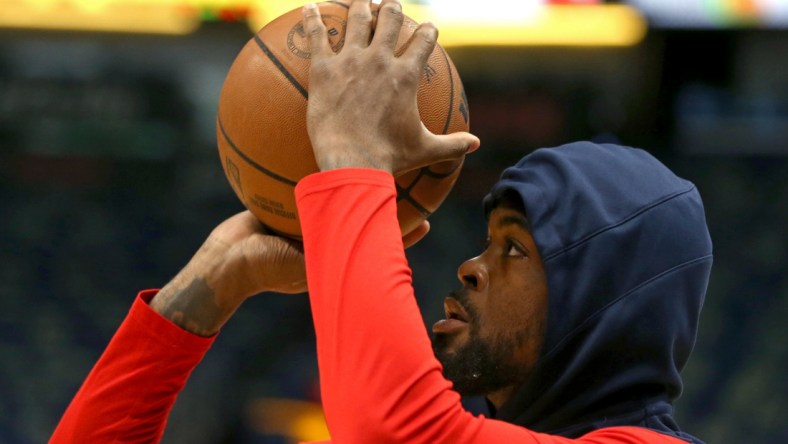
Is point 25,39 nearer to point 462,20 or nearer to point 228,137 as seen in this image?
point 462,20

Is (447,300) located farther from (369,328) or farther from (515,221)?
(369,328)

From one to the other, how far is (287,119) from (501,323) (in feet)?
1.62

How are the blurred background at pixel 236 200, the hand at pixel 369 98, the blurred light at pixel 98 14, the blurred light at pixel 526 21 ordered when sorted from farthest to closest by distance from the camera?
the blurred background at pixel 236 200, the blurred light at pixel 98 14, the blurred light at pixel 526 21, the hand at pixel 369 98

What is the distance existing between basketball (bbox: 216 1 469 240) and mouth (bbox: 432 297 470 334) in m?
0.15

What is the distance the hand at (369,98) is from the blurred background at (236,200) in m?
5.83

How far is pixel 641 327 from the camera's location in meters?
1.79

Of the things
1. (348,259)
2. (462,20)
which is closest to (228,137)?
(348,259)

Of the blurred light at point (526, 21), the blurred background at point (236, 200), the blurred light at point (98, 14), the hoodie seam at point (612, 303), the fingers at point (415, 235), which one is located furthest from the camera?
the blurred background at point (236, 200)

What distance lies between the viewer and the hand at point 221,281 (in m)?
2.08

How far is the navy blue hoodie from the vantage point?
1784 mm

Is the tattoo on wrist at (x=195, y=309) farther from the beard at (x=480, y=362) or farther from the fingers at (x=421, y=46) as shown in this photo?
the fingers at (x=421, y=46)

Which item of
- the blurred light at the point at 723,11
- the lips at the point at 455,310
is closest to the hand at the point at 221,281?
the lips at the point at 455,310

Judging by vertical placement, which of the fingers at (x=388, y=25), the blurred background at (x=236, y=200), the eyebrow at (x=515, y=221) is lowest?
the blurred background at (x=236, y=200)

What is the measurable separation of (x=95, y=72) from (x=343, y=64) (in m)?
6.89
